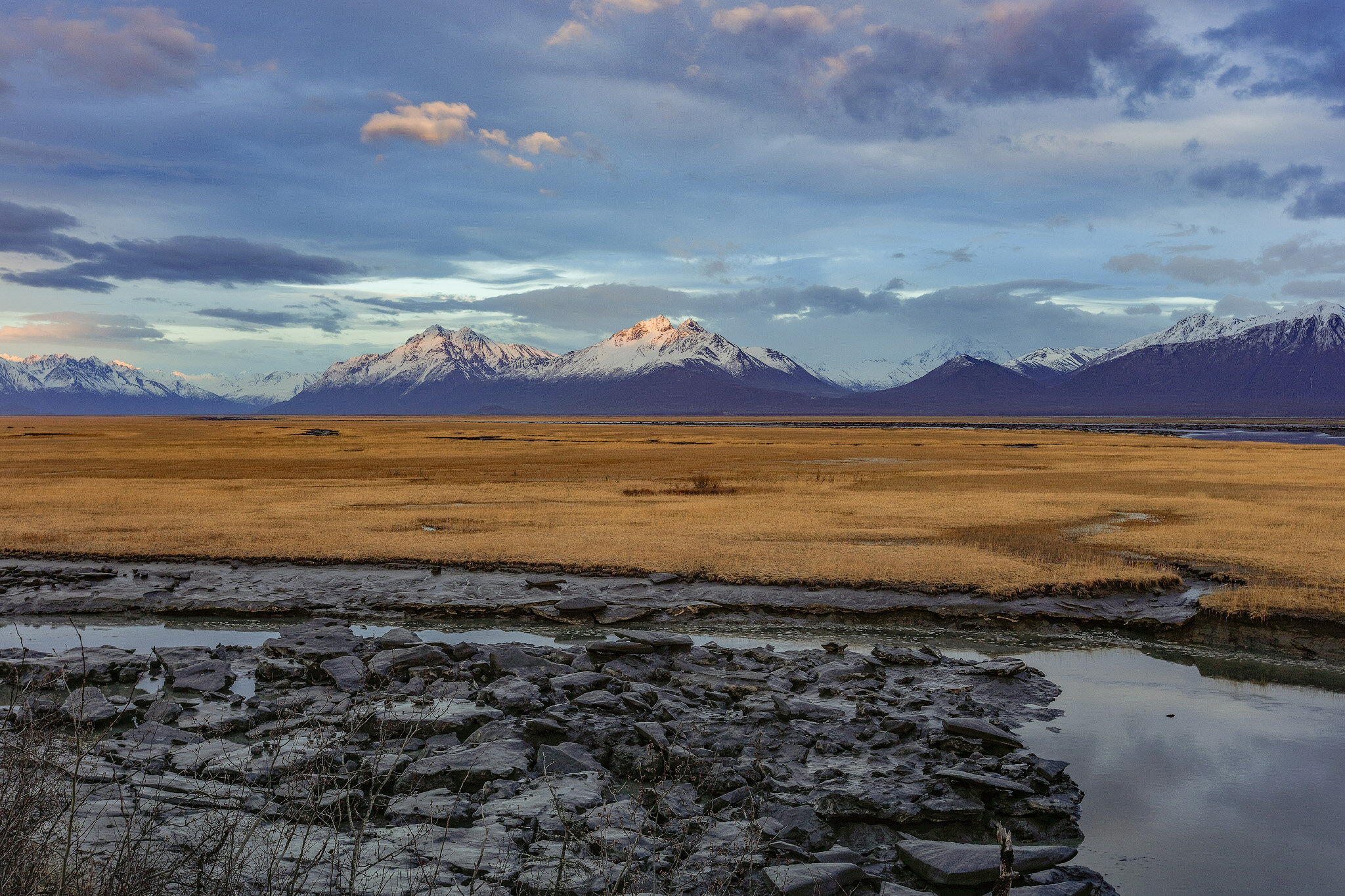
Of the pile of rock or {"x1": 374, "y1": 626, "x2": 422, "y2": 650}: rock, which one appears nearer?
the pile of rock

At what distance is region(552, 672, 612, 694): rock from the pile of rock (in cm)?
4

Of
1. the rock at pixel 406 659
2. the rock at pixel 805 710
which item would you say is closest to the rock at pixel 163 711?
the rock at pixel 406 659

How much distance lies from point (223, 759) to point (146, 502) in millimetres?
30747

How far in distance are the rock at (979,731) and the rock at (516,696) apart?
5934mm

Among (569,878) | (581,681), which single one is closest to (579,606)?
(581,681)

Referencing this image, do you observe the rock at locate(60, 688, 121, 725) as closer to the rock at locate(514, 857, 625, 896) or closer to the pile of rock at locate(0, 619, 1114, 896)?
the pile of rock at locate(0, 619, 1114, 896)

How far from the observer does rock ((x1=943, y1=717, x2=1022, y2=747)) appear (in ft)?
36.3

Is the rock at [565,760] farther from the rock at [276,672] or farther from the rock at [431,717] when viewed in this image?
the rock at [276,672]

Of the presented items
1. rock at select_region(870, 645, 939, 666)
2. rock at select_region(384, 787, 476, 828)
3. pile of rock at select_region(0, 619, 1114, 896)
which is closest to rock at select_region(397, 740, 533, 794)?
pile of rock at select_region(0, 619, 1114, 896)

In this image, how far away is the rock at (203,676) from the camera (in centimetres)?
1303

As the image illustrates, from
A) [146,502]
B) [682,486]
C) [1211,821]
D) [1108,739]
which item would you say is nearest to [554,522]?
[682,486]

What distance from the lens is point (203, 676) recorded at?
13383 mm

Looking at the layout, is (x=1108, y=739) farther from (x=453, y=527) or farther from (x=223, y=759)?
(x=453, y=527)

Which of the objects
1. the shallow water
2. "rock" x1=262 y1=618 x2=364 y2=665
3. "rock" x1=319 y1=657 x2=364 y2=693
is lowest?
the shallow water
